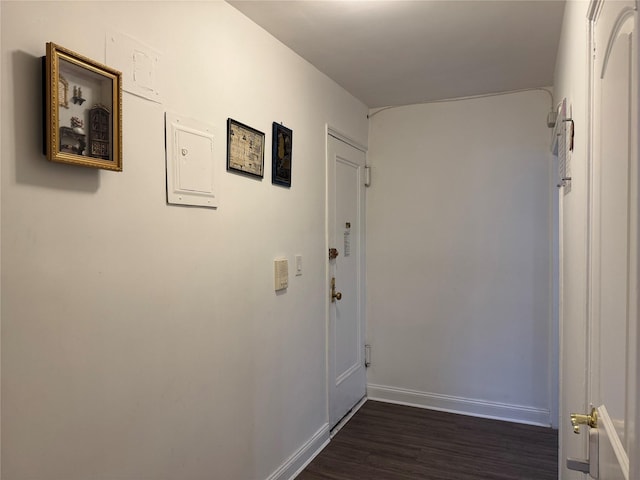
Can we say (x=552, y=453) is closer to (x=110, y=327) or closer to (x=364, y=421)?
(x=364, y=421)

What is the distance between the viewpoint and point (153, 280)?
154 centimetres

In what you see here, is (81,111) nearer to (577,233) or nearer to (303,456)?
(577,233)

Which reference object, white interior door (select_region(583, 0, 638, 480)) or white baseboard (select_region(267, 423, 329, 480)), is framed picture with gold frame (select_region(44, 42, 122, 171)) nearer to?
white interior door (select_region(583, 0, 638, 480))

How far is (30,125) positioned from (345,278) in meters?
2.42

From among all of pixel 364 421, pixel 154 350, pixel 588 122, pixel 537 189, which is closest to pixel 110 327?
pixel 154 350

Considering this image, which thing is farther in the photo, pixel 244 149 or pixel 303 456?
pixel 303 456

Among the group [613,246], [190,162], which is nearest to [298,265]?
[190,162]

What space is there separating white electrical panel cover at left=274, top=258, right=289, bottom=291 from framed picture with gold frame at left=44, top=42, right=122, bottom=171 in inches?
43.5

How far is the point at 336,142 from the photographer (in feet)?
10.0

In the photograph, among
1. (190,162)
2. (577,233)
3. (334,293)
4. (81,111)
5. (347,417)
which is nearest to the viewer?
(81,111)

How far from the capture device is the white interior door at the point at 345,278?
3.03 metres

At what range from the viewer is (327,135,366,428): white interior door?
119 inches

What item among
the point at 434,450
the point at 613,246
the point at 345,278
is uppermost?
the point at 613,246

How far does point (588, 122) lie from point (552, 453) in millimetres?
2392
